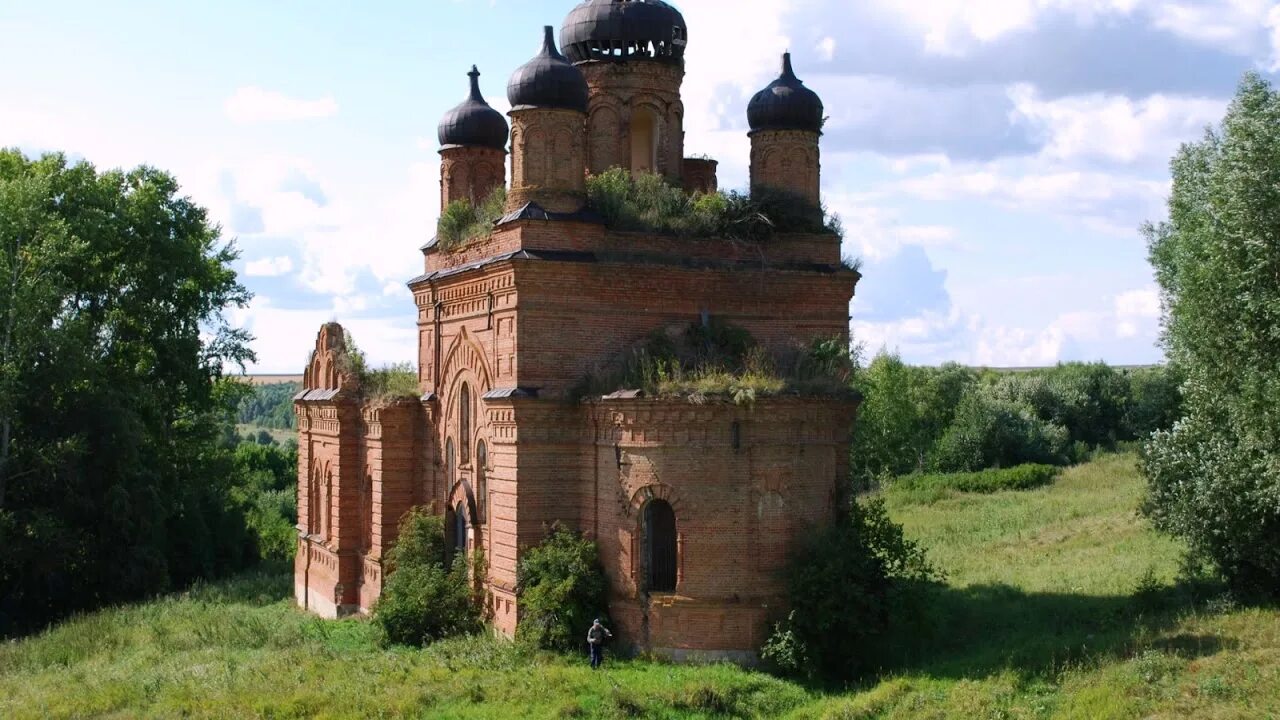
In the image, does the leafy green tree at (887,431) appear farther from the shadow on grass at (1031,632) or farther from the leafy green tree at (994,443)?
the shadow on grass at (1031,632)

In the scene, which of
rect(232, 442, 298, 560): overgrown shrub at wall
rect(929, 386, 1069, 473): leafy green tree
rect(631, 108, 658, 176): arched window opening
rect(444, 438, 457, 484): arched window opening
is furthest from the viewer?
rect(929, 386, 1069, 473): leafy green tree

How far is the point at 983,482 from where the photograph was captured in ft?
135

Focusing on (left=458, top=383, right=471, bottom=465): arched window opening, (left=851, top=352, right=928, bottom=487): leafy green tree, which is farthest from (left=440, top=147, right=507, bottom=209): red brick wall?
(left=851, top=352, right=928, bottom=487): leafy green tree

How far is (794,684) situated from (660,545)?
9.49 ft

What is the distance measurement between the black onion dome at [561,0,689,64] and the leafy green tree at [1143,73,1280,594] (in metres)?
9.75

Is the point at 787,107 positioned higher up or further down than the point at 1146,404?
higher up

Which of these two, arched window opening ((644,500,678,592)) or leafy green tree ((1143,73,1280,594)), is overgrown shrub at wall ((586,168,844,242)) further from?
leafy green tree ((1143,73,1280,594))

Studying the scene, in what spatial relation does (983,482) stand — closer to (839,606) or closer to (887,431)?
(887,431)

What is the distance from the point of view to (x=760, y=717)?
675 inches

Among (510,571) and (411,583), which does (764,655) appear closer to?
(510,571)

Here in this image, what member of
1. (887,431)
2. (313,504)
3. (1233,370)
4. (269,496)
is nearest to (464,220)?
(313,504)

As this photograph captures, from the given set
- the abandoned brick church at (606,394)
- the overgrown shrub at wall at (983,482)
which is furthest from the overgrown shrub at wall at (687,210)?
the overgrown shrub at wall at (983,482)

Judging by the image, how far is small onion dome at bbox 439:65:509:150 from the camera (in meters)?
26.3

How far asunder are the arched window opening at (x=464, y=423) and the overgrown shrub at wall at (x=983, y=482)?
805 inches
